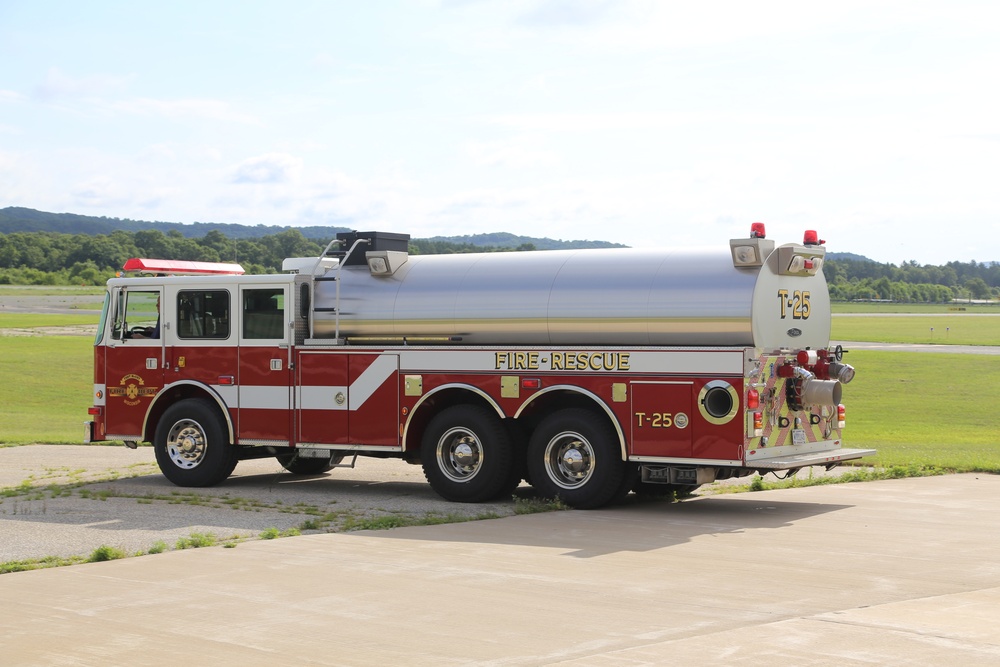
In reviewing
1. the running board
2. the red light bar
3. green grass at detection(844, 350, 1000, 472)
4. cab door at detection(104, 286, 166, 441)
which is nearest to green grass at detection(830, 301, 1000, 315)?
green grass at detection(844, 350, 1000, 472)

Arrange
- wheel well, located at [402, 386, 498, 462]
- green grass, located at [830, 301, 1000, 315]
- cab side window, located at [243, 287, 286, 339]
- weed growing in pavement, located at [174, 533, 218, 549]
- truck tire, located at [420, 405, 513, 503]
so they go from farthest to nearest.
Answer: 1. green grass, located at [830, 301, 1000, 315]
2. cab side window, located at [243, 287, 286, 339]
3. wheel well, located at [402, 386, 498, 462]
4. truck tire, located at [420, 405, 513, 503]
5. weed growing in pavement, located at [174, 533, 218, 549]

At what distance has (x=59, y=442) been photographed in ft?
75.6

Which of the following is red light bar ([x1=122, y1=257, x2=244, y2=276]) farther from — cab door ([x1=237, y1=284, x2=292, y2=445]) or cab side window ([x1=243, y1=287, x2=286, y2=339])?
cab door ([x1=237, y1=284, x2=292, y2=445])

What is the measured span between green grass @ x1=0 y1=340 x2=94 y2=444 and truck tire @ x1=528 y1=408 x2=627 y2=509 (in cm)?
1232

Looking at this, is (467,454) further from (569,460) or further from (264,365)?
(264,365)

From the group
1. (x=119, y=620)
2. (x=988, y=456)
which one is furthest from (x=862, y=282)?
(x=119, y=620)

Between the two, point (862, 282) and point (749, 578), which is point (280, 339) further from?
point (862, 282)

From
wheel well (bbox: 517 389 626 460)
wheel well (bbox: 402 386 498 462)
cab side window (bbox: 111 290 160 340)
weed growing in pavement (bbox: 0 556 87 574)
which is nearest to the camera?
weed growing in pavement (bbox: 0 556 87 574)

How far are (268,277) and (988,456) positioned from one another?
11.4 m

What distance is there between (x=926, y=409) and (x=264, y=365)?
21425mm

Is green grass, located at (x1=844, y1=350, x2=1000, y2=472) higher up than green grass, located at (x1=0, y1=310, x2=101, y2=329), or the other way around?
green grass, located at (x1=0, y1=310, x2=101, y2=329)

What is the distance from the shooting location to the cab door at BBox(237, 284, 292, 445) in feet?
51.9

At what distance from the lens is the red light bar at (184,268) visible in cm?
1690

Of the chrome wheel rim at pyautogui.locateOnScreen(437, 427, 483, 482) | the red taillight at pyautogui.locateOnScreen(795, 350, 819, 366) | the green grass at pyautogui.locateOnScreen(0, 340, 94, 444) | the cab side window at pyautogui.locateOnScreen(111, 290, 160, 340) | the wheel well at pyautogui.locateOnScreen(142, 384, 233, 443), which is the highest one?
the cab side window at pyautogui.locateOnScreen(111, 290, 160, 340)
